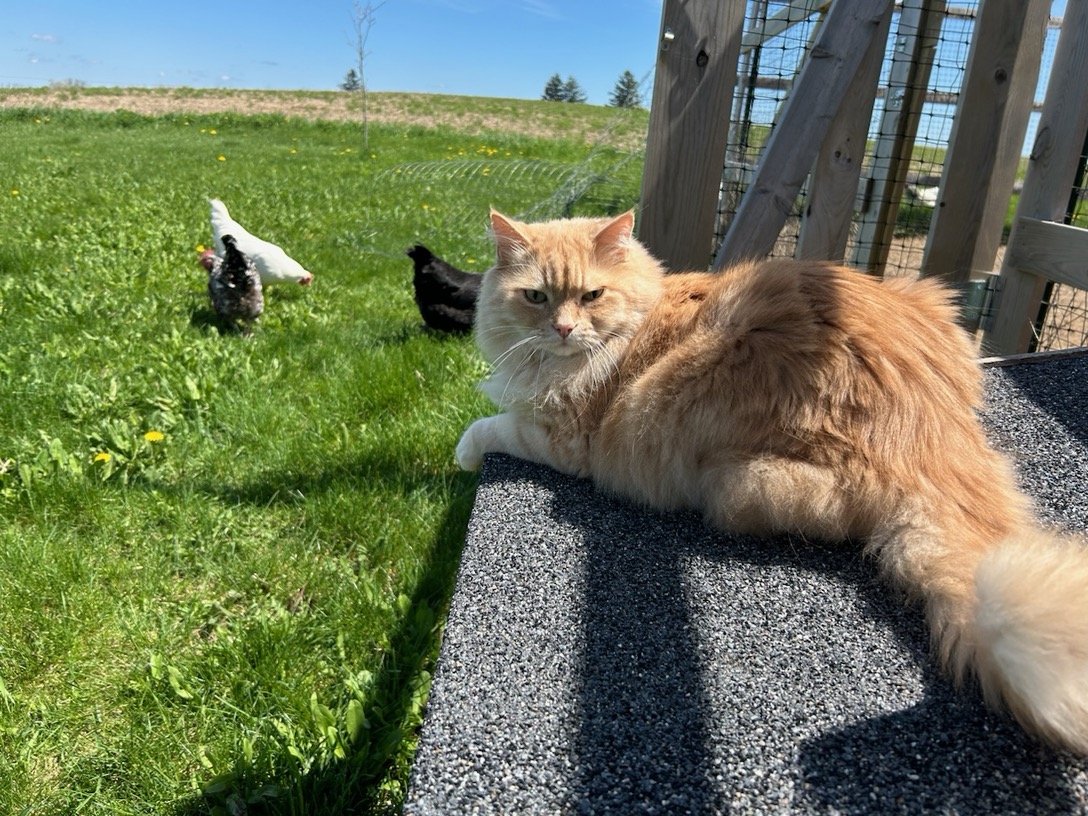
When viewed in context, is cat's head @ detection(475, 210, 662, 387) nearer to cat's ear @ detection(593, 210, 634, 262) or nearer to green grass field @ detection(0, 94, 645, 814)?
cat's ear @ detection(593, 210, 634, 262)

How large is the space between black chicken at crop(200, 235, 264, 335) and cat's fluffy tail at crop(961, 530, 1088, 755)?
394cm

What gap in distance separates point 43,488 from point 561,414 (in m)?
1.89

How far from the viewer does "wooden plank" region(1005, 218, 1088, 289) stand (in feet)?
9.12

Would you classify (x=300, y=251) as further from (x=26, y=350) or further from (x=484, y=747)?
(x=484, y=747)

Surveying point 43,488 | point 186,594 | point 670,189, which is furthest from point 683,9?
point 43,488

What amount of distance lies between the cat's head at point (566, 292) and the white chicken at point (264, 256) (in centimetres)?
292

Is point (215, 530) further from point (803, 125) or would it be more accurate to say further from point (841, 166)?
point (841, 166)

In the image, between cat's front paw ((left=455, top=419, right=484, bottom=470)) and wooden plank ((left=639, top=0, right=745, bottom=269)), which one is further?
wooden plank ((left=639, top=0, right=745, bottom=269))

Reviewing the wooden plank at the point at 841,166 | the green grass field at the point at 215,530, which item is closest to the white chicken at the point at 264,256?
the green grass field at the point at 215,530

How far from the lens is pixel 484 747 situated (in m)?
1.09

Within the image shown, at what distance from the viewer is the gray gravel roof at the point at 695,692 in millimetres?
1001

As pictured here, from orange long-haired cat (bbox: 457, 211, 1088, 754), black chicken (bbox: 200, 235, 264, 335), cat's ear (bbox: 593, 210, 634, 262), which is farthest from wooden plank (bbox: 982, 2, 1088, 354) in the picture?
black chicken (bbox: 200, 235, 264, 335)

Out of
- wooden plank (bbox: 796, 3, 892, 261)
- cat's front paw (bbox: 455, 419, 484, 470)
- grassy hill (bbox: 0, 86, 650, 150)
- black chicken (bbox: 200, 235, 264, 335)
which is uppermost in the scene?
grassy hill (bbox: 0, 86, 650, 150)

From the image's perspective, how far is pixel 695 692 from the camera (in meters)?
1.20
